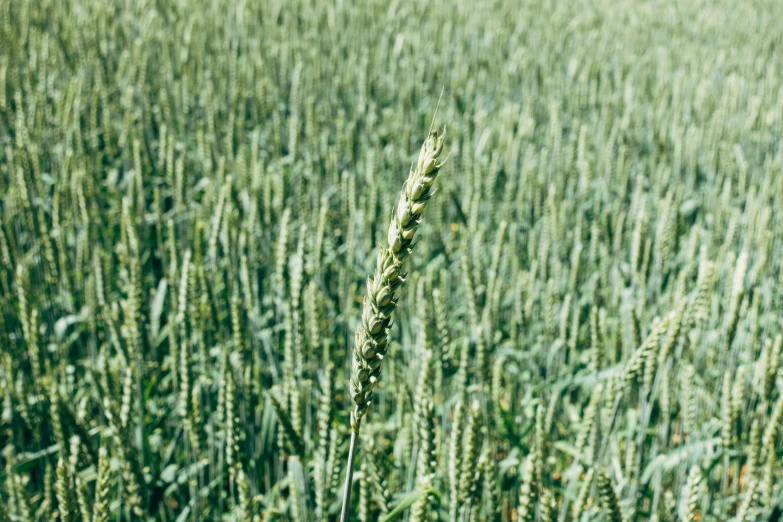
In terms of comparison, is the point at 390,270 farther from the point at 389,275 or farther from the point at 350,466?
the point at 350,466

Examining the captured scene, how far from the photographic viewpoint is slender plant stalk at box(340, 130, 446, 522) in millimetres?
662

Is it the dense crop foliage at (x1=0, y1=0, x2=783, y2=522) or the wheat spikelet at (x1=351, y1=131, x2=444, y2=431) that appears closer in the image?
the wheat spikelet at (x1=351, y1=131, x2=444, y2=431)

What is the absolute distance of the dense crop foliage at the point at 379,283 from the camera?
1.37 meters

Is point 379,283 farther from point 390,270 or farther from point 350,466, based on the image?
point 350,466

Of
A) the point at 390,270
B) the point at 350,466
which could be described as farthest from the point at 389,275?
the point at 350,466

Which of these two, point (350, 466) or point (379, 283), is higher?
point (379, 283)

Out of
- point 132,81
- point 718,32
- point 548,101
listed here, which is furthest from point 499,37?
point 132,81

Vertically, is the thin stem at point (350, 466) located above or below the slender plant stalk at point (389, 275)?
below

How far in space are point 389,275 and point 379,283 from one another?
0.02m

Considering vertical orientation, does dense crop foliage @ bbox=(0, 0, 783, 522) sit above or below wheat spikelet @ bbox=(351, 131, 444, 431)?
below

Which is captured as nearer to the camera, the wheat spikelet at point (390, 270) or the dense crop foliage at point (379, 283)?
the wheat spikelet at point (390, 270)

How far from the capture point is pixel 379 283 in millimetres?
690

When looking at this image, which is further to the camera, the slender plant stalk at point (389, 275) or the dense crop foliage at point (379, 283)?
the dense crop foliage at point (379, 283)

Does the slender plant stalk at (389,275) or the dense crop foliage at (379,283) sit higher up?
the slender plant stalk at (389,275)
